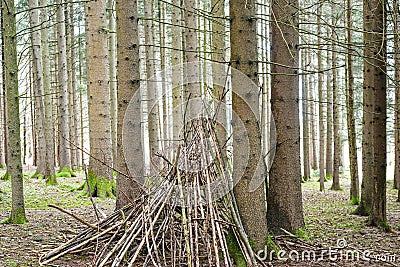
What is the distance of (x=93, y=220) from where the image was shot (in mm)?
7469

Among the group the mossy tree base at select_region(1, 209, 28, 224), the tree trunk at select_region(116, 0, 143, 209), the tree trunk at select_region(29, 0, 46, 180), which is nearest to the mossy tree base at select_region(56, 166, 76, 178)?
the tree trunk at select_region(29, 0, 46, 180)

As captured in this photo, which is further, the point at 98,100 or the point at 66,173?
the point at 66,173

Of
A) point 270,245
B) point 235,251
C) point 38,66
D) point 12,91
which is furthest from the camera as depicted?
point 38,66

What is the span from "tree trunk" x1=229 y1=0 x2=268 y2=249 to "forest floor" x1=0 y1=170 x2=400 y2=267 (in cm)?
53

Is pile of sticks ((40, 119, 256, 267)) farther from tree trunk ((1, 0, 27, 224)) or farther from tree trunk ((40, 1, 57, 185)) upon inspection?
tree trunk ((40, 1, 57, 185))

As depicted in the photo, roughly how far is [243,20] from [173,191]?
1.88m

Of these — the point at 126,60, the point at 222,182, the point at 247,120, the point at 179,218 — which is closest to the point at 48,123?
the point at 126,60

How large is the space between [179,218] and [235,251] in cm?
86

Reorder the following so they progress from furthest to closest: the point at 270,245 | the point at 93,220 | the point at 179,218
Result: the point at 93,220, the point at 179,218, the point at 270,245

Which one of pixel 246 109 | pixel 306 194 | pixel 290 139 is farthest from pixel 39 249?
pixel 306 194

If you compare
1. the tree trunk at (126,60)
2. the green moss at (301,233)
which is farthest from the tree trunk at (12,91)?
the green moss at (301,233)

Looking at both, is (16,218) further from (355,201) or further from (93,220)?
(355,201)

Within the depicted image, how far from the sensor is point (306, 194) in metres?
13.5

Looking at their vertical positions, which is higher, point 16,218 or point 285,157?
point 285,157
